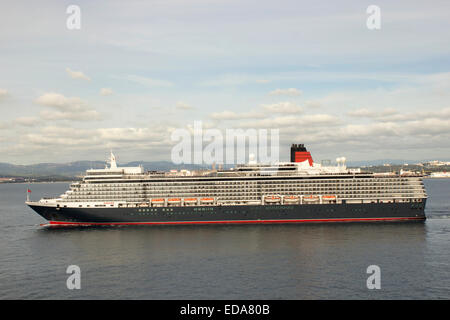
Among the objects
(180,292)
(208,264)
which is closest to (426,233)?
(208,264)

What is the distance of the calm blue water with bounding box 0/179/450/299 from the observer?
3781 cm

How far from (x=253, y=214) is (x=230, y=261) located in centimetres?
2749

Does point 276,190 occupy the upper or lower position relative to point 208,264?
upper

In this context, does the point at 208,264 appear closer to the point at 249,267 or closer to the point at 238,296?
the point at 249,267

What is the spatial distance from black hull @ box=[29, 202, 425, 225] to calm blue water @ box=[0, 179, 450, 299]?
3.16 metres

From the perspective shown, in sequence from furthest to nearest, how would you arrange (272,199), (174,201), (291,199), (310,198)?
(272,199) → (291,199) → (310,198) → (174,201)

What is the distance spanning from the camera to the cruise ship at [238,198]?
2906 inches

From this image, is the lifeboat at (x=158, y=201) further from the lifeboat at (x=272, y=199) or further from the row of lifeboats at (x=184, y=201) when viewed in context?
the lifeboat at (x=272, y=199)

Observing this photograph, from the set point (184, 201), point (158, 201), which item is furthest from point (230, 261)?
point (158, 201)

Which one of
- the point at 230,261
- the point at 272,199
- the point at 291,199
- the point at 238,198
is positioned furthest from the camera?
the point at 238,198

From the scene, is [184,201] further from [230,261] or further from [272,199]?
[230,261]

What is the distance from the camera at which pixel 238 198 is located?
76.2 meters
